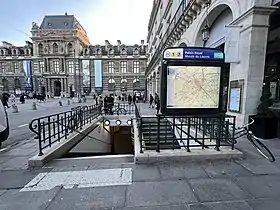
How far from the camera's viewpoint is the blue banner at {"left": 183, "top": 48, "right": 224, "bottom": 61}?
4629 mm

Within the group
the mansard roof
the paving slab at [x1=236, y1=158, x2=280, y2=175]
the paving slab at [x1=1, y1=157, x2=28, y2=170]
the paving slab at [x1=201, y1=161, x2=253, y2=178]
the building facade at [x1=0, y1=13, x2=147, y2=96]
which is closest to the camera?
the paving slab at [x1=201, y1=161, x2=253, y2=178]

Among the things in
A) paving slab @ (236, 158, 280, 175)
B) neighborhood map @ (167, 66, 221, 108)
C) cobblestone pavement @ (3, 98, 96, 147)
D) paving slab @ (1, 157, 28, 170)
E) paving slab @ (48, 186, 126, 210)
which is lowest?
cobblestone pavement @ (3, 98, 96, 147)

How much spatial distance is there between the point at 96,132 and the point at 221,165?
→ 8685mm

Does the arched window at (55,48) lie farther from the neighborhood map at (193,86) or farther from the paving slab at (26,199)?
the paving slab at (26,199)

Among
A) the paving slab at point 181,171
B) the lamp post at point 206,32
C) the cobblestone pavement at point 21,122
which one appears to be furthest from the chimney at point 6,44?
the paving slab at point 181,171

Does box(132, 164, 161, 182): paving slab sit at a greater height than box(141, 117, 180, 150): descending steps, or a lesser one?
lesser

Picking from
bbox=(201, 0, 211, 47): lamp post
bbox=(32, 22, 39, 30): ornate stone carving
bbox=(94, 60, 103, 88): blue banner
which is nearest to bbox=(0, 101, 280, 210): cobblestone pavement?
bbox=(201, 0, 211, 47): lamp post

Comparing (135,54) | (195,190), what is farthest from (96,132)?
(135,54)

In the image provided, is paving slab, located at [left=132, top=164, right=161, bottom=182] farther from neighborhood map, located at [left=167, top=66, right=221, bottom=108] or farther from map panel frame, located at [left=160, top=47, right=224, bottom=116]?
neighborhood map, located at [left=167, top=66, right=221, bottom=108]

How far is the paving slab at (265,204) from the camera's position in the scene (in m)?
2.79

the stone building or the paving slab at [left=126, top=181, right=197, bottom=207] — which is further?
the stone building

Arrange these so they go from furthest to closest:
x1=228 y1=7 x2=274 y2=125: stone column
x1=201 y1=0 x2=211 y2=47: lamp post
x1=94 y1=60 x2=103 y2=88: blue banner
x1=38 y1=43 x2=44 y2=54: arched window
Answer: x1=38 y1=43 x2=44 y2=54: arched window
x1=94 y1=60 x2=103 y2=88: blue banner
x1=201 y1=0 x2=211 y2=47: lamp post
x1=228 y1=7 x2=274 y2=125: stone column

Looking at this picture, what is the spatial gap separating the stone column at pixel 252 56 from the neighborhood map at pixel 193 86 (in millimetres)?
2591

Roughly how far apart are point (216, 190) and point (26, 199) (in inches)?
123
